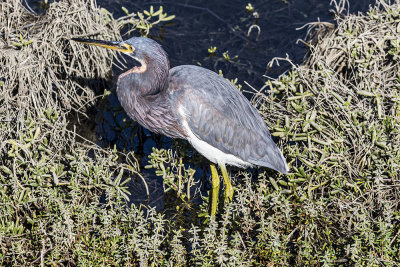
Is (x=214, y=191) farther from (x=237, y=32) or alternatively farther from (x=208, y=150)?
(x=237, y=32)

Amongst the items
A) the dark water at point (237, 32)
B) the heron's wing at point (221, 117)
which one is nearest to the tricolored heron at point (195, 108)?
the heron's wing at point (221, 117)

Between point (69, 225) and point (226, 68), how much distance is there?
10.7 feet

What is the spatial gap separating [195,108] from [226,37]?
2648mm

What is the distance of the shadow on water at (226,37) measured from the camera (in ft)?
22.1

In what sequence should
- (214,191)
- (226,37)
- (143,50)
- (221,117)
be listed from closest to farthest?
(143,50)
(221,117)
(214,191)
(226,37)

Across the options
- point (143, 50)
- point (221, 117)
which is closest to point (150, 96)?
point (143, 50)

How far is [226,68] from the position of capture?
734 centimetres

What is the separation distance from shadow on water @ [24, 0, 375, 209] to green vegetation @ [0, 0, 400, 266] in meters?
0.37

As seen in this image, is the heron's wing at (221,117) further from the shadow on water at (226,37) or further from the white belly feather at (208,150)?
the shadow on water at (226,37)

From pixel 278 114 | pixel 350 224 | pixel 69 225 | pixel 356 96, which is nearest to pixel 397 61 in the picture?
pixel 356 96

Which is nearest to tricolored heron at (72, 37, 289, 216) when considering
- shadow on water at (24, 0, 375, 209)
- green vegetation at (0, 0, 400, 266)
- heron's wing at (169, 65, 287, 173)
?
heron's wing at (169, 65, 287, 173)

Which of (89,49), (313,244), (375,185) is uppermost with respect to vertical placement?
(89,49)

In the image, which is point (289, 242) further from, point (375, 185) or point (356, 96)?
point (356, 96)

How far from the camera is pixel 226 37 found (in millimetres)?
7805
